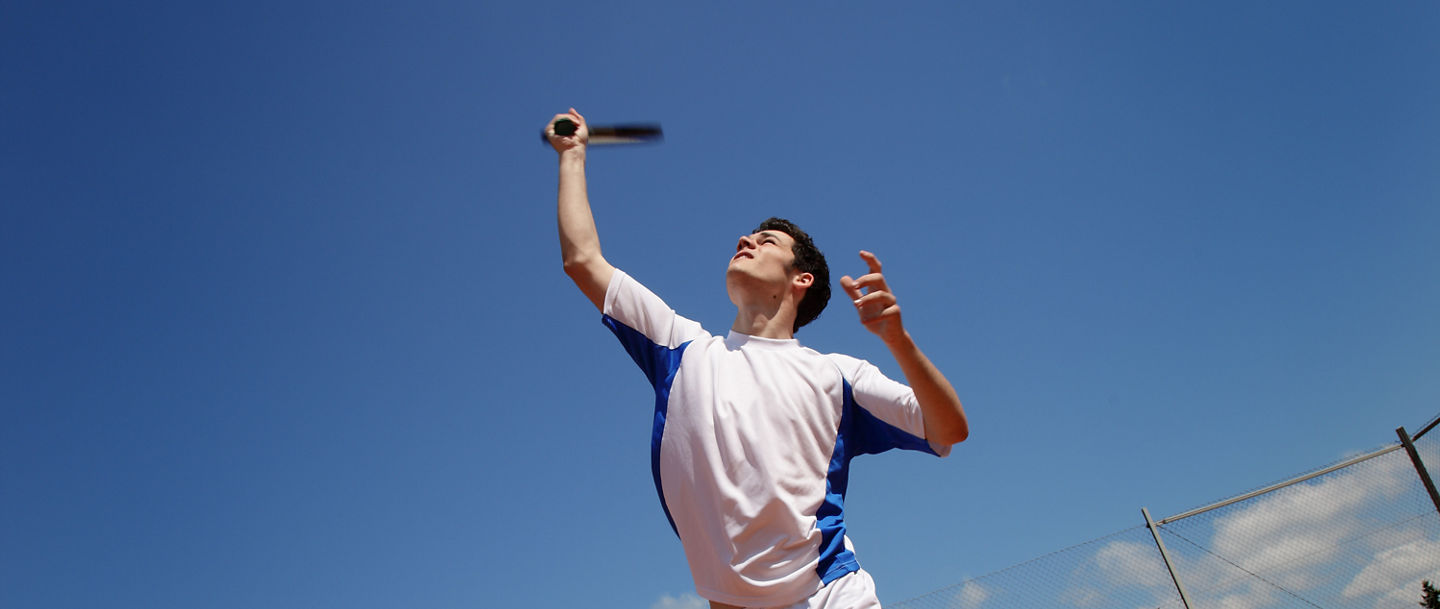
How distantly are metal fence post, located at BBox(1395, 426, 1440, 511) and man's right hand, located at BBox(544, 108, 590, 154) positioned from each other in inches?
288

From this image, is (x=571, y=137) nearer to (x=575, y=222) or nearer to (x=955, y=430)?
(x=575, y=222)

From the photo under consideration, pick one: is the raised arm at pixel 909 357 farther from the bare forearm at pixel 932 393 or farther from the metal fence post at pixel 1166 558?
the metal fence post at pixel 1166 558

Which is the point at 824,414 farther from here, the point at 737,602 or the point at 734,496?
the point at 737,602

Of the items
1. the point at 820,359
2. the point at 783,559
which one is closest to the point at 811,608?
the point at 783,559

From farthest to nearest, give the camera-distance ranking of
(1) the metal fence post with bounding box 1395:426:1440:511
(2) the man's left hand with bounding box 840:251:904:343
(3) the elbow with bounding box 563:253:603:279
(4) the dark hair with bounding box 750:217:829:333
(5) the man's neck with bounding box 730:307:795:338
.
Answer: (1) the metal fence post with bounding box 1395:426:1440:511, (4) the dark hair with bounding box 750:217:829:333, (5) the man's neck with bounding box 730:307:795:338, (3) the elbow with bounding box 563:253:603:279, (2) the man's left hand with bounding box 840:251:904:343

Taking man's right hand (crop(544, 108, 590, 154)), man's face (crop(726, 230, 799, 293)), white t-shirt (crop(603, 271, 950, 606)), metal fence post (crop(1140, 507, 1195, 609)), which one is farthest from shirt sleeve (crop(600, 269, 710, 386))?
metal fence post (crop(1140, 507, 1195, 609))

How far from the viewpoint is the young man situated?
5.46ft

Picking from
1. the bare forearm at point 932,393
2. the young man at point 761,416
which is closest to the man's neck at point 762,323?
the young man at point 761,416

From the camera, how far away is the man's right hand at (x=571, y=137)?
2.25 metres

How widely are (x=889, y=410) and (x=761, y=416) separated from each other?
34 centimetres

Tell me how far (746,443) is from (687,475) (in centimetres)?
15

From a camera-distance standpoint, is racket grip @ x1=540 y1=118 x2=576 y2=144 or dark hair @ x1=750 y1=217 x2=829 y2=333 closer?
racket grip @ x1=540 y1=118 x2=576 y2=144

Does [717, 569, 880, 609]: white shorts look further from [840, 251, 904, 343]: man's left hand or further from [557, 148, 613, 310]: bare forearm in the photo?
[557, 148, 613, 310]: bare forearm

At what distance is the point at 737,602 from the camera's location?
1670mm
